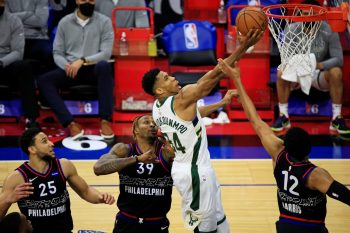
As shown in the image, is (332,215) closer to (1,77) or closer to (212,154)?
(212,154)

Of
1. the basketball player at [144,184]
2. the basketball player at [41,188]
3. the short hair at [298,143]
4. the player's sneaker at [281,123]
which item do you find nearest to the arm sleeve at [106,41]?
the player's sneaker at [281,123]

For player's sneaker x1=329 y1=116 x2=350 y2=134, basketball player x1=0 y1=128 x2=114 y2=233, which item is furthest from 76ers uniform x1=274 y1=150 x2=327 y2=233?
player's sneaker x1=329 y1=116 x2=350 y2=134

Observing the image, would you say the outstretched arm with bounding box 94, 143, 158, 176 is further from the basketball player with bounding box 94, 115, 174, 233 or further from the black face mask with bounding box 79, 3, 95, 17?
the black face mask with bounding box 79, 3, 95, 17

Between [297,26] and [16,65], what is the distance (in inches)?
164

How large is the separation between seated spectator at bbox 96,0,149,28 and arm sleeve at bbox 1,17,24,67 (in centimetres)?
124

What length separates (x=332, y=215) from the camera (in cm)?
706

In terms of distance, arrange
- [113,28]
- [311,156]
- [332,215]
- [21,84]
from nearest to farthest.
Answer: [332,215] < [311,156] < [21,84] < [113,28]

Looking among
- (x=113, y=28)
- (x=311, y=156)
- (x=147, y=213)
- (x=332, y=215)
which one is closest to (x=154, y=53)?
(x=113, y=28)

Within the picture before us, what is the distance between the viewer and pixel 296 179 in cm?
523

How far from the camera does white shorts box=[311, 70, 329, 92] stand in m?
9.70

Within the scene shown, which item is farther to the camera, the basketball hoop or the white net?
the white net

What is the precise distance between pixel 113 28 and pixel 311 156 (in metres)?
3.37

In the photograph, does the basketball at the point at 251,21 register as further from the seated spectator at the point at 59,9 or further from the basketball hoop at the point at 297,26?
the seated spectator at the point at 59,9

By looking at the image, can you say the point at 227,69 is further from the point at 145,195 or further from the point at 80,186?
the point at 80,186
